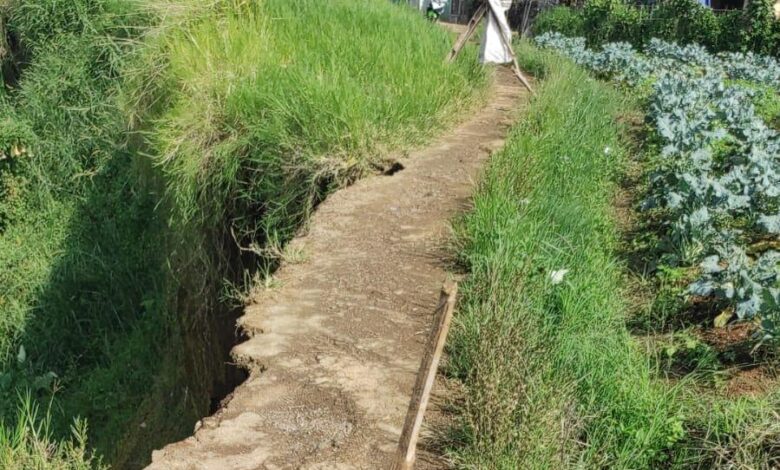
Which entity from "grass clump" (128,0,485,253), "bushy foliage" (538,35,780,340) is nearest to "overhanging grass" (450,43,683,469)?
"bushy foliage" (538,35,780,340)

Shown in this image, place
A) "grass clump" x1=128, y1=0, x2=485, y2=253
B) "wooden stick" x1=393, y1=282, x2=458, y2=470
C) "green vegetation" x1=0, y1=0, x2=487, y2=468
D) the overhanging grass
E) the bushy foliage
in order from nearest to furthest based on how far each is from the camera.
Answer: "wooden stick" x1=393, y1=282, x2=458, y2=470 < the overhanging grass < the bushy foliage < "grass clump" x1=128, y1=0, x2=485, y2=253 < "green vegetation" x1=0, y1=0, x2=487, y2=468

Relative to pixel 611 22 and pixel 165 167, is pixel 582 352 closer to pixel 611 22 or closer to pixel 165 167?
pixel 165 167

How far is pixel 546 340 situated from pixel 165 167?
3858mm

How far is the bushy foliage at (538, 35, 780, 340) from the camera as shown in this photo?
430 cm

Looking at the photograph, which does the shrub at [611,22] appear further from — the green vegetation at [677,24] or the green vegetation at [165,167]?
the green vegetation at [165,167]

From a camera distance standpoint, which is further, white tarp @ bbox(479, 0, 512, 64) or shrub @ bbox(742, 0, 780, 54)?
Answer: shrub @ bbox(742, 0, 780, 54)

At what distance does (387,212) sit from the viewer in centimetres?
581

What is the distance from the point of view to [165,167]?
267 inches

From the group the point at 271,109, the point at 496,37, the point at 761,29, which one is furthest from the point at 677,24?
the point at 271,109

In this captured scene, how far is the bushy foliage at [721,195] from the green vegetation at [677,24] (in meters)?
10.2

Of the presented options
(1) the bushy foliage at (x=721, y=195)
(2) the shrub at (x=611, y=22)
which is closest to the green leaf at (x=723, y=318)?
(1) the bushy foliage at (x=721, y=195)

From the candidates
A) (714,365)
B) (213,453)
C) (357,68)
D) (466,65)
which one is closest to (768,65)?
(466,65)

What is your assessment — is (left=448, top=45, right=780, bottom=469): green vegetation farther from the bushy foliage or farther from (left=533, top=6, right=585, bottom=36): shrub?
(left=533, top=6, right=585, bottom=36): shrub

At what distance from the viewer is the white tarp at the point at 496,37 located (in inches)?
338
